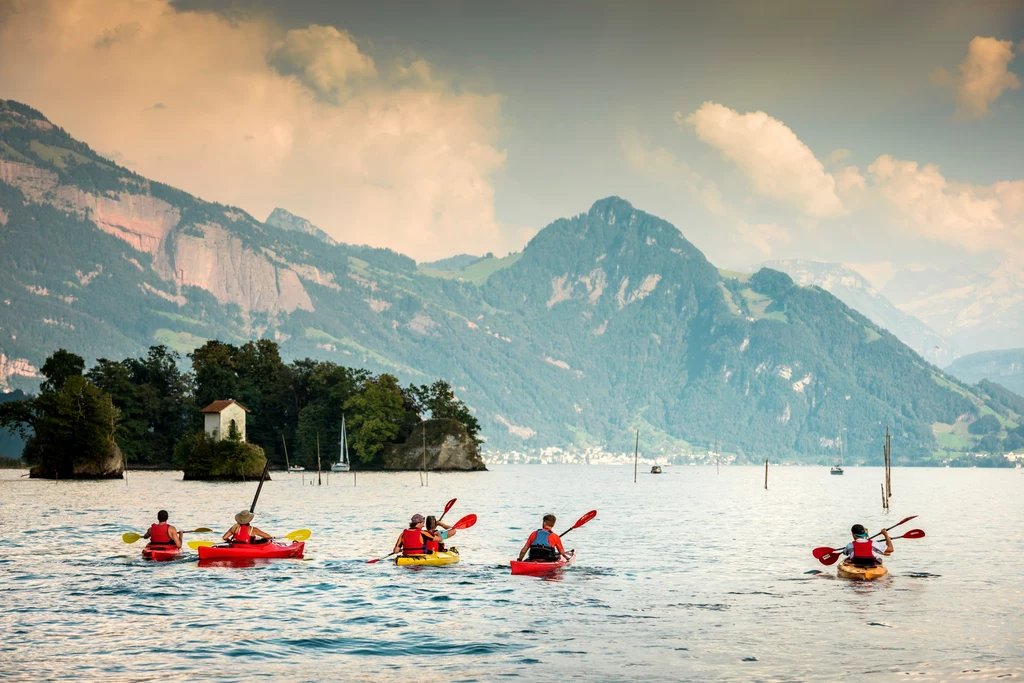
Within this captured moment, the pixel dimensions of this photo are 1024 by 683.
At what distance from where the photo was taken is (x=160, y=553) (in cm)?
4731

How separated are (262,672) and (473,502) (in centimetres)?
8982

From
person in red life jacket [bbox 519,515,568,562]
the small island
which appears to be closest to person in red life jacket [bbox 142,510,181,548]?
person in red life jacket [bbox 519,515,568,562]

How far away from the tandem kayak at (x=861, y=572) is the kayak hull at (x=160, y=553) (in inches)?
1113

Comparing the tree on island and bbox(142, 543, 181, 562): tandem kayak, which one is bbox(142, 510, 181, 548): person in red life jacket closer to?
bbox(142, 543, 181, 562): tandem kayak

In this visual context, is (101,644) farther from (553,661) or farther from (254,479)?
(254,479)

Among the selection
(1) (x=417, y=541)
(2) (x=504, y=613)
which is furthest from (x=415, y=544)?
(2) (x=504, y=613)

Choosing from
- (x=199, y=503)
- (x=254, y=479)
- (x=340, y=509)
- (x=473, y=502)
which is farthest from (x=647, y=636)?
(x=254, y=479)

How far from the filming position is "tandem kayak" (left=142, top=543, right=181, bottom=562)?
1864 inches

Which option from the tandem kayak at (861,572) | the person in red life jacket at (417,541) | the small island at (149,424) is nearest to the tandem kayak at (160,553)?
the person in red life jacket at (417,541)

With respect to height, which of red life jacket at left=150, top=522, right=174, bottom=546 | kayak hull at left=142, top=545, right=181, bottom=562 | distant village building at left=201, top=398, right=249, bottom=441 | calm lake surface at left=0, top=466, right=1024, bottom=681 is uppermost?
distant village building at left=201, top=398, right=249, bottom=441

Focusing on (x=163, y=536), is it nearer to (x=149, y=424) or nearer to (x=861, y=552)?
(x=861, y=552)

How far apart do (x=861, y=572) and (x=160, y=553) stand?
2930 centimetres

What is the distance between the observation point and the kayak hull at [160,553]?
155ft

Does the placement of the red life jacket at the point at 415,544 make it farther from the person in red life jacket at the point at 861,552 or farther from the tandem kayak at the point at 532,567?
the person in red life jacket at the point at 861,552
